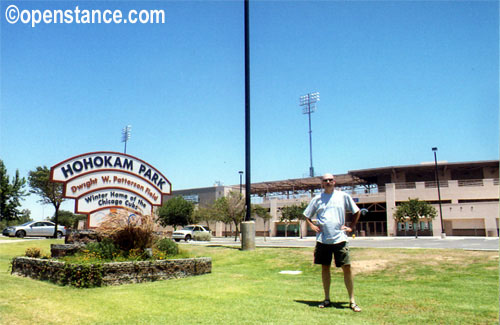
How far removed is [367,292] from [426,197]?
153ft

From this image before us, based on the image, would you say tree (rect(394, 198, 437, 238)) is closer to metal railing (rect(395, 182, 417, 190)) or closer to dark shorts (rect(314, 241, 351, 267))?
metal railing (rect(395, 182, 417, 190))

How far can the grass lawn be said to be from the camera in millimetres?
4285

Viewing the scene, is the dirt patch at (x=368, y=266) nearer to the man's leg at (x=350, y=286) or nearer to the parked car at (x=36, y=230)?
the man's leg at (x=350, y=286)

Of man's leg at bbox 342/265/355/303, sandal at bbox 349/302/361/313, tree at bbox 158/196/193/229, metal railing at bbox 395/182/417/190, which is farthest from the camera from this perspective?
tree at bbox 158/196/193/229

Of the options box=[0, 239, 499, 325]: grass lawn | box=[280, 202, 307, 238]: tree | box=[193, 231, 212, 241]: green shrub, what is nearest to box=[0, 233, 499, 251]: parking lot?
box=[193, 231, 212, 241]: green shrub

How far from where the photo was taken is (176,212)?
5469 centimetres

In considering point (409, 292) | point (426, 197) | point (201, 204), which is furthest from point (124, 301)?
point (201, 204)

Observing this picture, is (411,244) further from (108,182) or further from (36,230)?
(36,230)

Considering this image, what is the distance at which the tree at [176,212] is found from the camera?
179 feet

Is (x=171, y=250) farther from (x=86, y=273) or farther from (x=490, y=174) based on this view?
(x=490, y=174)

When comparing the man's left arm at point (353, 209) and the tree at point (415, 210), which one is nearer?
the man's left arm at point (353, 209)

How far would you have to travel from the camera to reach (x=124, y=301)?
5332 millimetres

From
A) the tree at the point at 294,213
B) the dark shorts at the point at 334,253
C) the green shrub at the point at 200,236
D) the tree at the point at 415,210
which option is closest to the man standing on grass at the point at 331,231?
the dark shorts at the point at 334,253

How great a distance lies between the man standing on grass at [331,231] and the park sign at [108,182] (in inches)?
233
